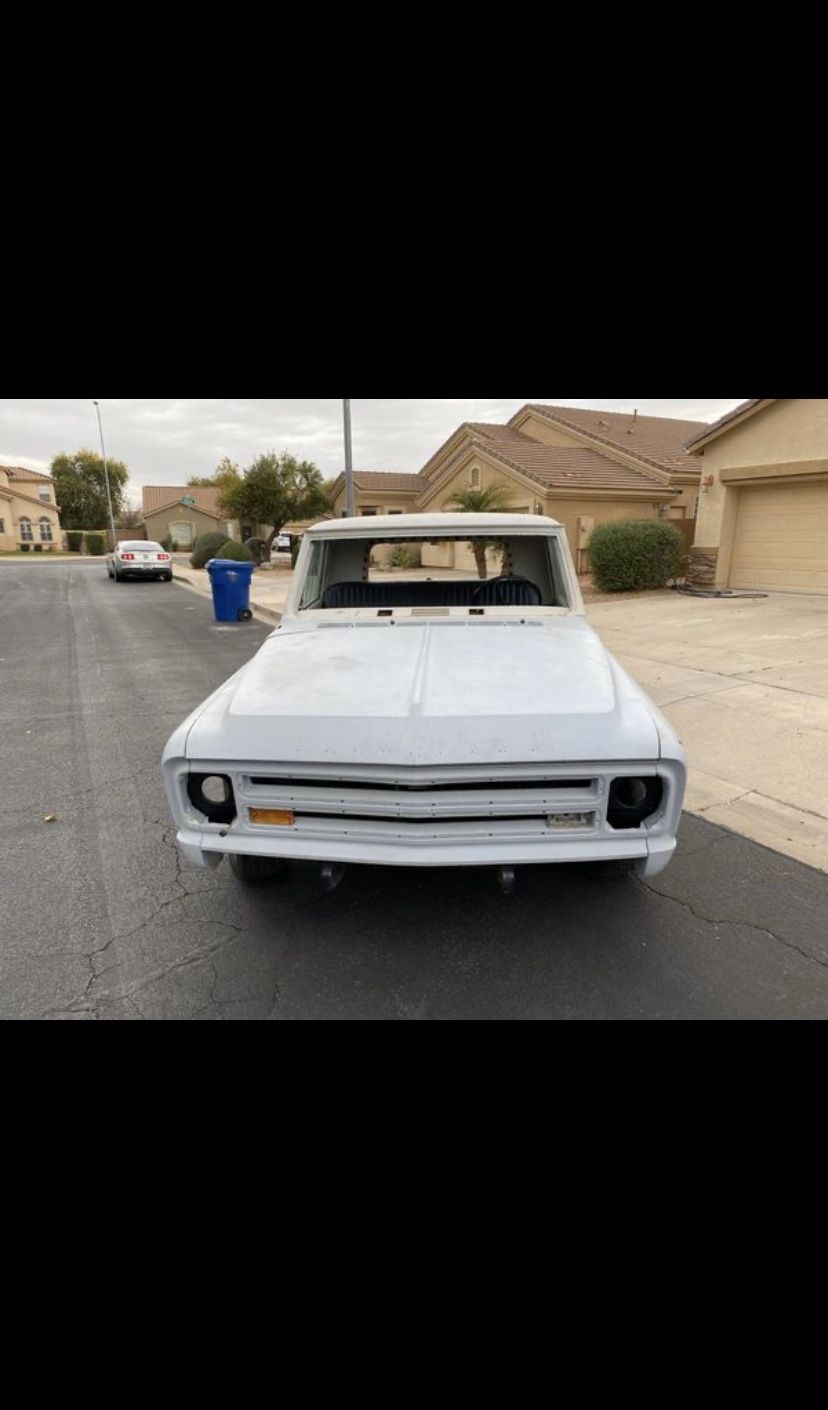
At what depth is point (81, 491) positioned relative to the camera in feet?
214

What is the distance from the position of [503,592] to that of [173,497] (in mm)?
59921

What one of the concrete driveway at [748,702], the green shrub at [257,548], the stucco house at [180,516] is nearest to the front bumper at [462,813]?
the concrete driveway at [748,702]

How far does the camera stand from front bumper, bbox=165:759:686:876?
2332mm

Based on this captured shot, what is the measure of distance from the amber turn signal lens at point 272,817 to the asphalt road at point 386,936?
58 centimetres

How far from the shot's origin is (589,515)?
17375 mm

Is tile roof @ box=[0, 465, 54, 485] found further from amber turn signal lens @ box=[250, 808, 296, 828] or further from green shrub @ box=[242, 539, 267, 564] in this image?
amber turn signal lens @ box=[250, 808, 296, 828]

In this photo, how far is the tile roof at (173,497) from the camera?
55688 millimetres

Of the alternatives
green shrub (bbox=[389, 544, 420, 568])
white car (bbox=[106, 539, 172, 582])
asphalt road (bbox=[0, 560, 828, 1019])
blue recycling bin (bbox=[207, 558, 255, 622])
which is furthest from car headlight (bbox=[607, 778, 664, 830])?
white car (bbox=[106, 539, 172, 582])

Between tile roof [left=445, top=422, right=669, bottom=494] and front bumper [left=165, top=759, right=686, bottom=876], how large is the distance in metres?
15.6

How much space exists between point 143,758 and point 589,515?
14.8 meters

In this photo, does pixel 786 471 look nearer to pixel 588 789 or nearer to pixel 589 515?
pixel 589 515

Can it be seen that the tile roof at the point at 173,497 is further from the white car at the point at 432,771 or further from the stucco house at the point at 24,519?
the white car at the point at 432,771

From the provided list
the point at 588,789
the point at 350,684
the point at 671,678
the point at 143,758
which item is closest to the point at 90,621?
the point at 143,758
